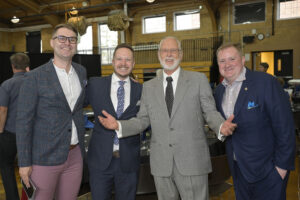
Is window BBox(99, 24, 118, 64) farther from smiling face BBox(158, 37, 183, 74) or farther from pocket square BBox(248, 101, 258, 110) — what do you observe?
pocket square BBox(248, 101, 258, 110)

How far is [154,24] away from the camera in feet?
47.6

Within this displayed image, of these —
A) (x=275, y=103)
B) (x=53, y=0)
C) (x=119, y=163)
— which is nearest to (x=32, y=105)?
(x=119, y=163)

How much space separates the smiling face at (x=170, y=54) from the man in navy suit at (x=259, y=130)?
327 mm

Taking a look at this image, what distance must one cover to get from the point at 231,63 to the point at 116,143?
41.2 inches

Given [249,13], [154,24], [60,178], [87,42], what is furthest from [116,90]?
[87,42]

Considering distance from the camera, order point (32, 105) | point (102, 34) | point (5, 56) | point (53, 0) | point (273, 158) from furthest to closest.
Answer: point (102, 34)
point (53, 0)
point (5, 56)
point (273, 158)
point (32, 105)

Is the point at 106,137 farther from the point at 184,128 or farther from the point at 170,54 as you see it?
the point at 170,54

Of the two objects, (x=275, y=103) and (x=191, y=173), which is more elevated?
(x=275, y=103)

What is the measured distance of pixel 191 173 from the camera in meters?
1.92

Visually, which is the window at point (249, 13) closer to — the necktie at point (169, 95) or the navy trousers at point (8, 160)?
the necktie at point (169, 95)

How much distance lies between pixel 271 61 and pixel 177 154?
11.5 m

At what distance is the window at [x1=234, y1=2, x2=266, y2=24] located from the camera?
11.8 meters

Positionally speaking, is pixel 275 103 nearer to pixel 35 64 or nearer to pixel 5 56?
pixel 5 56

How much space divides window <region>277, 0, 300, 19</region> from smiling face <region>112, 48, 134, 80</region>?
1146 cm
